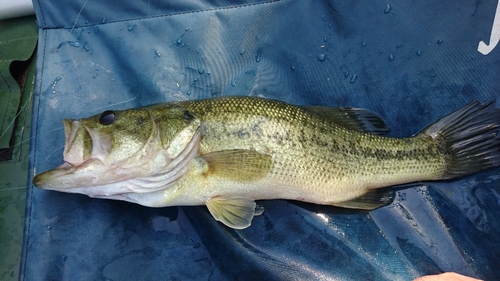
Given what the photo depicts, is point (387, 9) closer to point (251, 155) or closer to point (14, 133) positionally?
point (251, 155)

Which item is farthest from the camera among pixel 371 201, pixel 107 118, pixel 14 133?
pixel 14 133

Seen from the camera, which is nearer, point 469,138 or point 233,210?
point 233,210

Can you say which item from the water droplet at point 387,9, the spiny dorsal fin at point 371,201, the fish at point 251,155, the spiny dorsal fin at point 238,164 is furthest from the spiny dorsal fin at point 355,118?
the water droplet at point 387,9

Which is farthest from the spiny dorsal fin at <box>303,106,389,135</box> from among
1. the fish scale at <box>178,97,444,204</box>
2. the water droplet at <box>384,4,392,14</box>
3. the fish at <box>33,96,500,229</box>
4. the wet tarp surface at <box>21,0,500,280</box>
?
the water droplet at <box>384,4,392,14</box>

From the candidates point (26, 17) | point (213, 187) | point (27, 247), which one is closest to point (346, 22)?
Result: point (213, 187)

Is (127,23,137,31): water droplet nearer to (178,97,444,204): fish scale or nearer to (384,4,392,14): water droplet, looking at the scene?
(178,97,444,204): fish scale

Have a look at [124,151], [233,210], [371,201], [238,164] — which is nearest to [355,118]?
[371,201]
